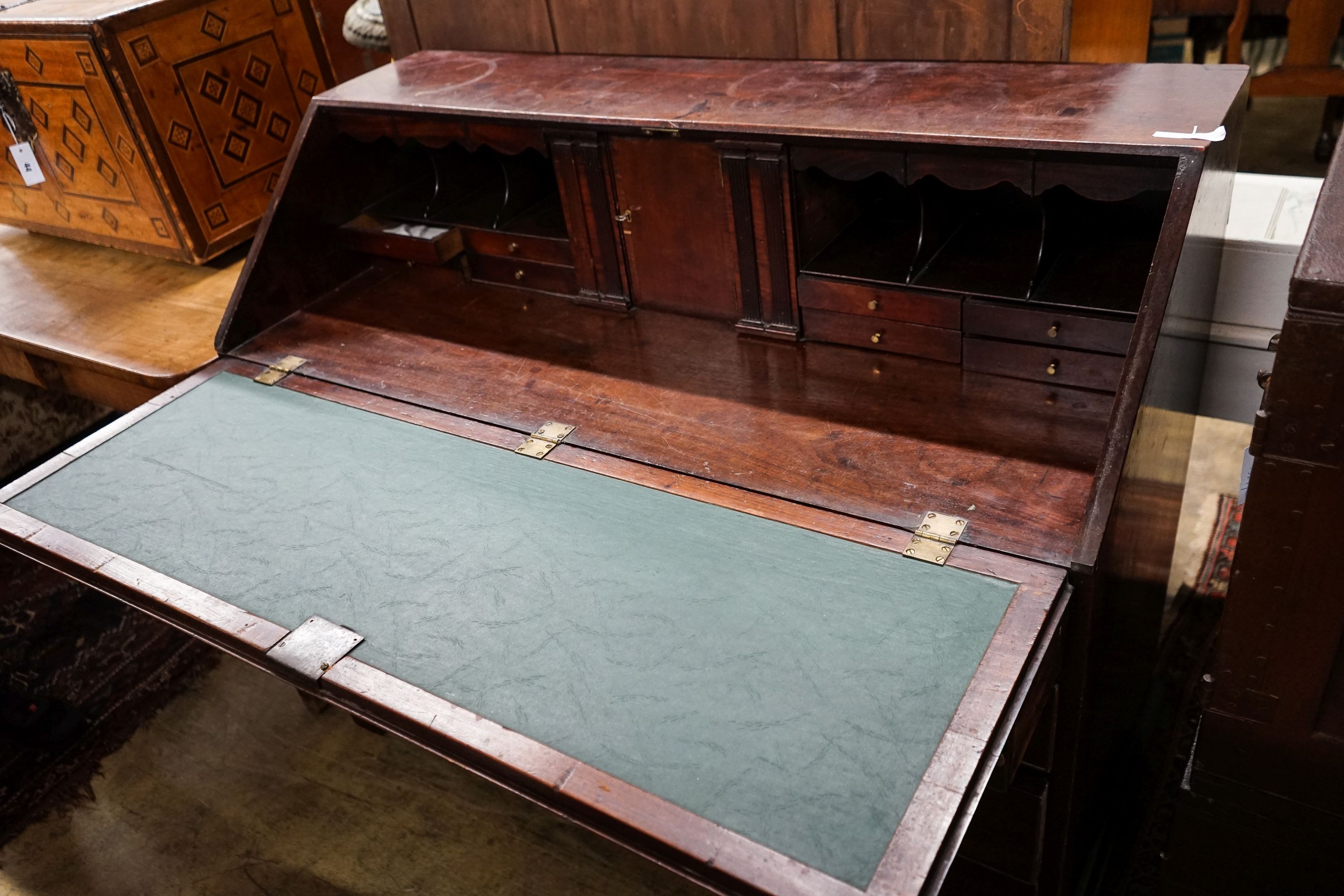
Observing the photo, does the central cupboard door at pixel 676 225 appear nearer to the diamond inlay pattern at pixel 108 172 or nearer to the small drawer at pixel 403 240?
the small drawer at pixel 403 240

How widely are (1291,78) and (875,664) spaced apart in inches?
111

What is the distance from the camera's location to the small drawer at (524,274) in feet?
7.00

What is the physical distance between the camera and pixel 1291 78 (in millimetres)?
3145

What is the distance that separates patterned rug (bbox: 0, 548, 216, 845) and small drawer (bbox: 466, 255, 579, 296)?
1.52 m

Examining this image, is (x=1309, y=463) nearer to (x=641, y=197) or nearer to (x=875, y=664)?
(x=875, y=664)

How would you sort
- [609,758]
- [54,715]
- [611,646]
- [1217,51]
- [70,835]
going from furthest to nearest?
[1217,51]
[54,715]
[70,835]
[611,646]
[609,758]

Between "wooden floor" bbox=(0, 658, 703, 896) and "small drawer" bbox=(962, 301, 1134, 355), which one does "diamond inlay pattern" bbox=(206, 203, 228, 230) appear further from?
"small drawer" bbox=(962, 301, 1134, 355)

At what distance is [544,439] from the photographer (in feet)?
5.73

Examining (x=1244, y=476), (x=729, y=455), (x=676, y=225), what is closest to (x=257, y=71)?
(x=676, y=225)

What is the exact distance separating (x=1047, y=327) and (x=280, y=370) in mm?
1397

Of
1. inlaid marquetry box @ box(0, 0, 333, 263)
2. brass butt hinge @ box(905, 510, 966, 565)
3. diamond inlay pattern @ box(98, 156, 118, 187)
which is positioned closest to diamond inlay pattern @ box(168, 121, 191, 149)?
inlaid marquetry box @ box(0, 0, 333, 263)

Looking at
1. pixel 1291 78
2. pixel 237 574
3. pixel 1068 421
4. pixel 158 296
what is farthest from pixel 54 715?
pixel 1291 78

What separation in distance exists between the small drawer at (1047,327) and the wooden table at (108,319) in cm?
152

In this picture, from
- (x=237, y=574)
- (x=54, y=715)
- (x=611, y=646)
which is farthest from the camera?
(x=54, y=715)
